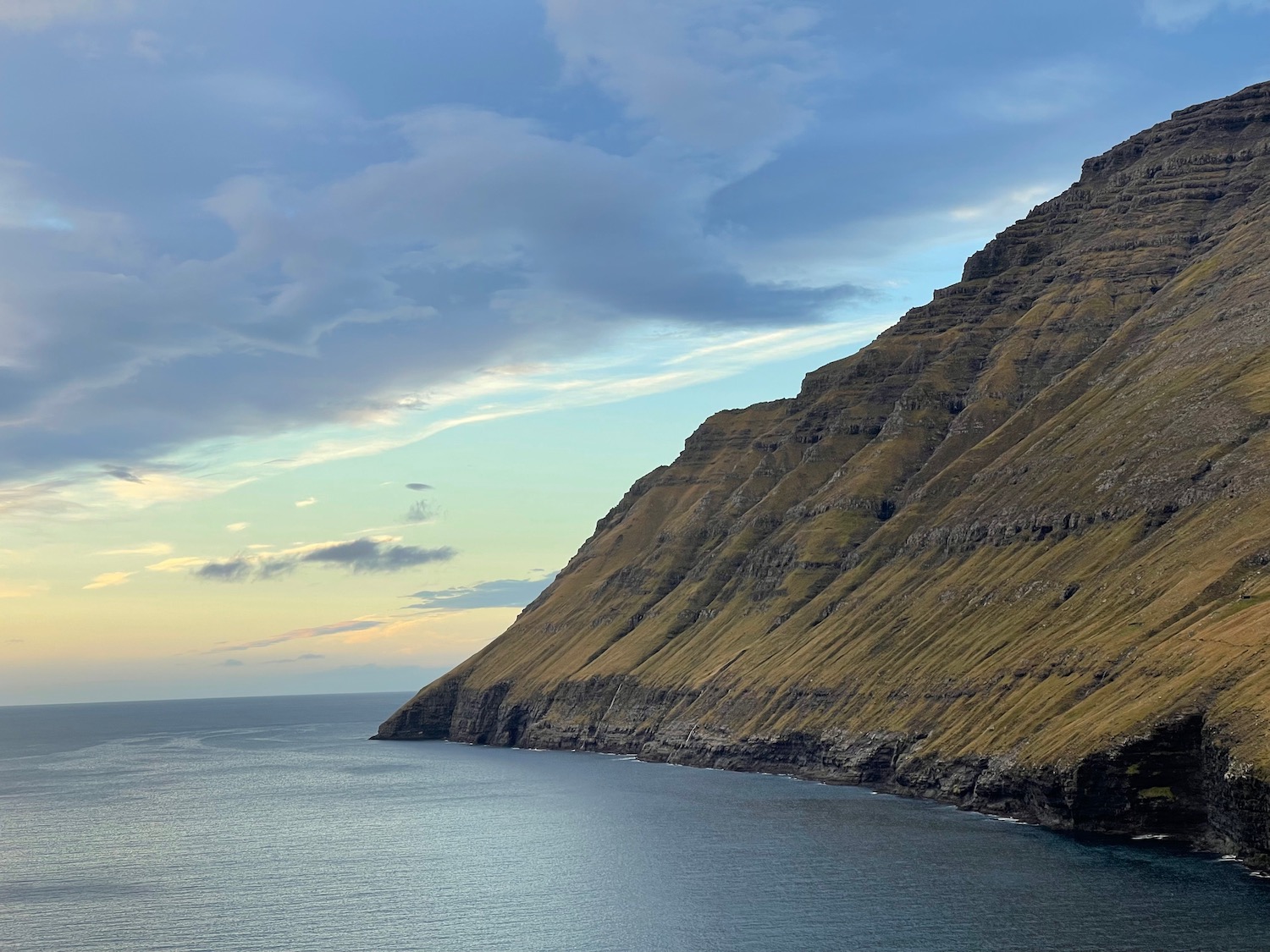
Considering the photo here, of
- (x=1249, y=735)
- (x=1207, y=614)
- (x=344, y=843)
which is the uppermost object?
(x=1207, y=614)

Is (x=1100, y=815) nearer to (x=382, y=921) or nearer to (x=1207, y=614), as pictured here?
(x=1207, y=614)

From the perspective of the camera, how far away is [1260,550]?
18488 cm

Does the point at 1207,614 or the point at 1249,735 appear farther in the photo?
the point at 1207,614

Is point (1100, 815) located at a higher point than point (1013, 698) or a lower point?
lower

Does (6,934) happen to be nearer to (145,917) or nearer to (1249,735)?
(145,917)

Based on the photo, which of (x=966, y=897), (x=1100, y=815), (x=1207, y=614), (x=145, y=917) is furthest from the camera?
(x=1207, y=614)

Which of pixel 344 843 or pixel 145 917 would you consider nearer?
pixel 145 917

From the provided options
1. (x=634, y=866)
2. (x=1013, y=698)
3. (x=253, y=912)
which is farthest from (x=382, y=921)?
Answer: (x=1013, y=698)

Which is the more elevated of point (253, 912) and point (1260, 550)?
point (1260, 550)

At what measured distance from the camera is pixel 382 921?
132125 mm

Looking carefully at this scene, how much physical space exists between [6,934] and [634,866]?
7280 centimetres

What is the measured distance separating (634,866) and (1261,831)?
2913 inches

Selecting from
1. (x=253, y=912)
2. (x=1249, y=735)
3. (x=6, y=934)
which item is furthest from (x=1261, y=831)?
(x=6, y=934)

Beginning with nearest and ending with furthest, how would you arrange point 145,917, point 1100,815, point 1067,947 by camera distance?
point 1067,947
point 145,917
point 1100,815
